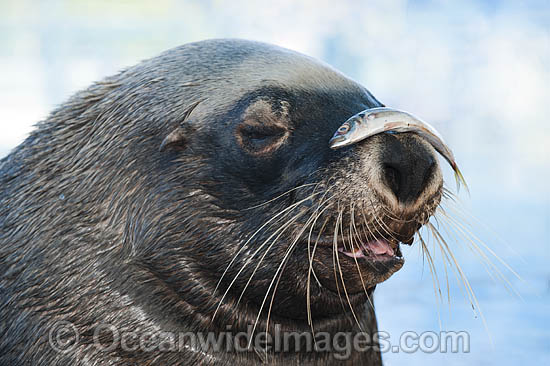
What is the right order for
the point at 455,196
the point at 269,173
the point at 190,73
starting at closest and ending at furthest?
the point at 269,173 → the point at 455,196 → the point at 190,73

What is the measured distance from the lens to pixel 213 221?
12.9 ft

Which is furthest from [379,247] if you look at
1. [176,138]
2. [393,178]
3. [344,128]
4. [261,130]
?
[176,138]

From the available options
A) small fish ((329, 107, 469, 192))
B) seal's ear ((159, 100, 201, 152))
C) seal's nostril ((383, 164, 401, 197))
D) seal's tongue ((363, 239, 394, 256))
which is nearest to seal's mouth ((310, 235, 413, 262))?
seal's tongue ((363, 239, 394, 256))

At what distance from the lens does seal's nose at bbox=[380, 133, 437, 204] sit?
3.51 m

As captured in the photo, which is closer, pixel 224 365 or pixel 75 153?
pixel 224 365

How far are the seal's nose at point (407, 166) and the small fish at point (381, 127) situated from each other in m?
0.05

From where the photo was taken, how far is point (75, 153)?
174 inches

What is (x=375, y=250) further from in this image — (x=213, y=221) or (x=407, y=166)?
(x=213, y=221)

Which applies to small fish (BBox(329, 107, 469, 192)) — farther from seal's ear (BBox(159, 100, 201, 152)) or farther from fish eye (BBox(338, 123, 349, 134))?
seal's ear (BBox(159, 100, 201, 152))

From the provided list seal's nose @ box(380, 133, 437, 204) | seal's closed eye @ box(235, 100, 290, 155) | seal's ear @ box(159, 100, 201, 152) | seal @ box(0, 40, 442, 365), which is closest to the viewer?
seal's nose @ box(380, 133, 437, 204)

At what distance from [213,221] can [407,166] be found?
3.42ft

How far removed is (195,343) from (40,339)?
0.83m

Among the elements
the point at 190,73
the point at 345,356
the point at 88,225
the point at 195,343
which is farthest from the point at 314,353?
the point at 190,73

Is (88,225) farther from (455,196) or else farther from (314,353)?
(455,196)
